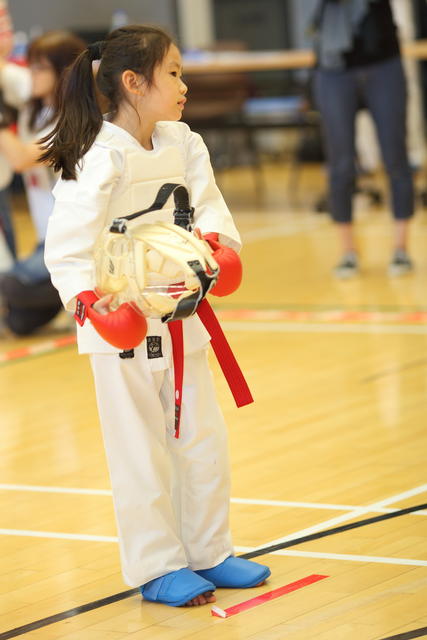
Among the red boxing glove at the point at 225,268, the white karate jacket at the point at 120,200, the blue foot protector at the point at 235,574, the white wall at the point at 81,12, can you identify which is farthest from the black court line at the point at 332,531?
the white wall at the point at 81,12

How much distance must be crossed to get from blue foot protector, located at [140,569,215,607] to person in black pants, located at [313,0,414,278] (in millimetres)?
4063

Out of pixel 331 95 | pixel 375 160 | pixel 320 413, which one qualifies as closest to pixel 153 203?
pixel 320 413

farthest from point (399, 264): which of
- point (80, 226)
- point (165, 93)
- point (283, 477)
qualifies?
point (80, 226)

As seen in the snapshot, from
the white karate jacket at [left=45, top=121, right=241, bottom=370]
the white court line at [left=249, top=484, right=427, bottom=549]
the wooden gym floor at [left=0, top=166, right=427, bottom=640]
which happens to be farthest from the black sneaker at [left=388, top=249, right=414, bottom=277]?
the white karate jacket at [left=45, top=121, right=241, bottom=370]

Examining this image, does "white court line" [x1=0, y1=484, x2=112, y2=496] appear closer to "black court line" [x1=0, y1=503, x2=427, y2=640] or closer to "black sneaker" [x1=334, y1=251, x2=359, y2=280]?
"black court line" [x1=0, y1=503, x2=427, y2=640]

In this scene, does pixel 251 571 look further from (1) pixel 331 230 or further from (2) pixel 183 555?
(1) pixel 331 230

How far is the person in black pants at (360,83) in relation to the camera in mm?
6266

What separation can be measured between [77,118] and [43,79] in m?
3.11

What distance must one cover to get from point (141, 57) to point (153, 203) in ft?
0.99

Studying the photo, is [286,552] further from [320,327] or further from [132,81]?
[320,327]

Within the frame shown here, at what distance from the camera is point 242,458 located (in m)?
3.78

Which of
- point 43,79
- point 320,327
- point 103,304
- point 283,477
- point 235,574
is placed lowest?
point 320,327

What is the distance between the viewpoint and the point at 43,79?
567 cm

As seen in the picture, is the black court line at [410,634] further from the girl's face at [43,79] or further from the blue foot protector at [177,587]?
the girl's face at [43,79]
